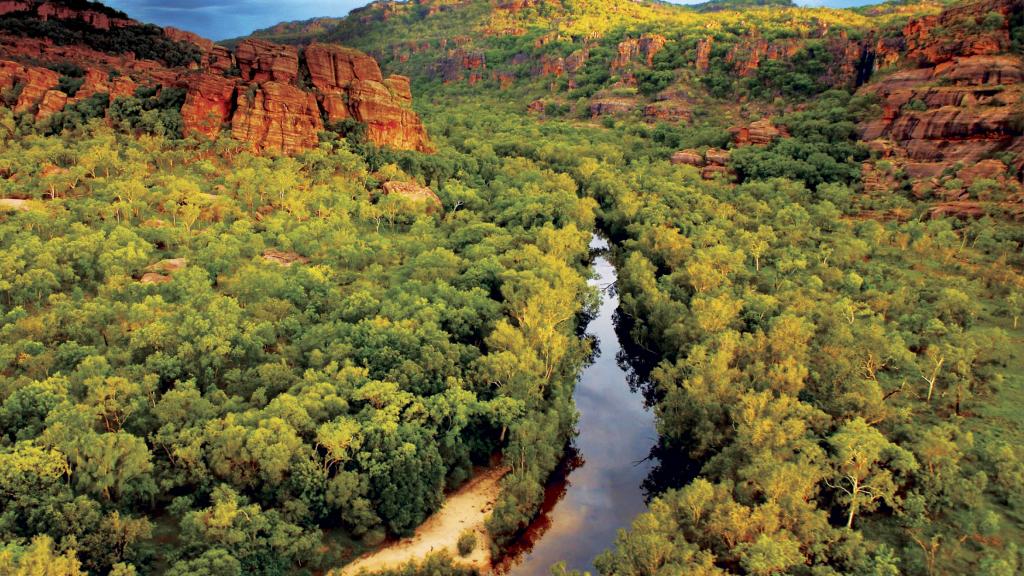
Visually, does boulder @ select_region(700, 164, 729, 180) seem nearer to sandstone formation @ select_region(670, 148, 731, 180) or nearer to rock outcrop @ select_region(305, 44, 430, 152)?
sandstone formation @ select_region(670, 148, 731, 180)

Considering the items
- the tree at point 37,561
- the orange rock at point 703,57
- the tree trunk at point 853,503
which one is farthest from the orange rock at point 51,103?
the orange rock at point 703,57

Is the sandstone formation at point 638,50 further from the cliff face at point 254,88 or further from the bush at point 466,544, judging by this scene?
the bush at point 466,544

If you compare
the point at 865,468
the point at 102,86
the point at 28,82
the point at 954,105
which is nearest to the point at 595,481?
the point at 865,468

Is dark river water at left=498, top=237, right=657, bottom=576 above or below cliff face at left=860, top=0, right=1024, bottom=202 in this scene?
below

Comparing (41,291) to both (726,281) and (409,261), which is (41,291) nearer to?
(409,261)

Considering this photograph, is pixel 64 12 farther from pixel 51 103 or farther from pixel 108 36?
pixel 51 103

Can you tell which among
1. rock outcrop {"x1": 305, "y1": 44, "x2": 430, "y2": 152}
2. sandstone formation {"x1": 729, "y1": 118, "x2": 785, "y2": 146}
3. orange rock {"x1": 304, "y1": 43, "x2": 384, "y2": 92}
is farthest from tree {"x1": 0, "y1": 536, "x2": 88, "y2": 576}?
sandstone formation {"x1": 729, "y1": 118, "x2": 785, "y2": 146}
